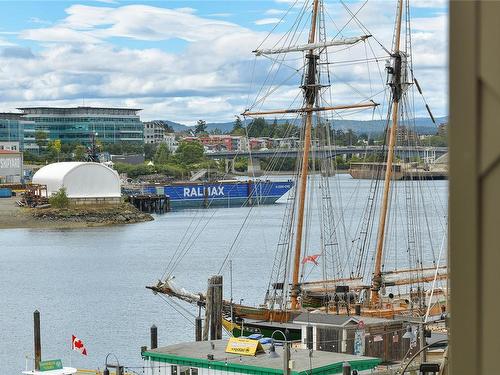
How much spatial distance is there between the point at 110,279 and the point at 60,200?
65.5 meters

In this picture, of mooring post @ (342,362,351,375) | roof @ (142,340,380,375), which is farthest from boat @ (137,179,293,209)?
mooring post @ (342,362,351,375)

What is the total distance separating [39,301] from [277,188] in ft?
402

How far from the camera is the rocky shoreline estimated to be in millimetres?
145125

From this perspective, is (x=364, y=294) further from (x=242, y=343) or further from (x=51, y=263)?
(x=51, y=263)

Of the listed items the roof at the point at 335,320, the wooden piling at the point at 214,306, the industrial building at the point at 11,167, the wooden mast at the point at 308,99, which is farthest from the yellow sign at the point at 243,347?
the industrial building at the point at 11,167

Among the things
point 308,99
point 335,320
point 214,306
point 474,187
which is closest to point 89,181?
point 308,99

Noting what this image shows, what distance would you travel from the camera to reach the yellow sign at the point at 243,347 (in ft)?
87.0

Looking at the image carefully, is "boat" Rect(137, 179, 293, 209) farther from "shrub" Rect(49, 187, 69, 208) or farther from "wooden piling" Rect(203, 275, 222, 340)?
"wooden piling" Rect(203, 275, 222, 340)

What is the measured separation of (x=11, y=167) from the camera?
194 metres

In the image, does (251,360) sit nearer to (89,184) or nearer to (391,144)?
(391,144)

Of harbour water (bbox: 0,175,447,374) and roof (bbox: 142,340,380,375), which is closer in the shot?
roof (bbox: 142,340,380,375)

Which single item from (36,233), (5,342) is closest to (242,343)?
(5,342)

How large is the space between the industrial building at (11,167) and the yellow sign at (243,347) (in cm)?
16921

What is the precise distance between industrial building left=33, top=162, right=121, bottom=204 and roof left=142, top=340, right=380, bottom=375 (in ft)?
411
